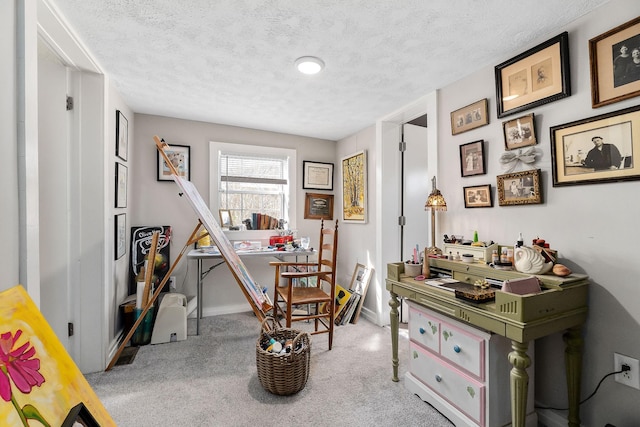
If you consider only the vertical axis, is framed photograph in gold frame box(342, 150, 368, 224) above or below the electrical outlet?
above

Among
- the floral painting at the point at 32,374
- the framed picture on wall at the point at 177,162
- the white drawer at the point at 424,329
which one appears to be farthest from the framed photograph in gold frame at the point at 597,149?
the framed picture on wall at the point at 177,162

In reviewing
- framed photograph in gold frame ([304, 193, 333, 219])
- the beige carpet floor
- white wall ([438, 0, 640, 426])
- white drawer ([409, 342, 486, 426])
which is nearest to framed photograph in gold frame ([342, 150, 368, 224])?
framed photograph in gold frame ([304, 193, 333, 219])

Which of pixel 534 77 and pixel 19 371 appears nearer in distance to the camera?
pixel 19 371

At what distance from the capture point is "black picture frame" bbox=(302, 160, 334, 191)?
4.02m

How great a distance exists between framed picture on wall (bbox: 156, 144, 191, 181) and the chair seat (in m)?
1.86

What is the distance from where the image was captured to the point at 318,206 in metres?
4.11

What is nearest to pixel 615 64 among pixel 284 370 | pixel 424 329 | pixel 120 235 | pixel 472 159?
pixel 472 159

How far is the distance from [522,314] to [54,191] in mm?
3023

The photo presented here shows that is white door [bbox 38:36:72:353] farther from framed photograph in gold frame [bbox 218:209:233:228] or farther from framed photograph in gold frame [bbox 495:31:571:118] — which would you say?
framed photograph in gold frame [bbox 495:31:571:118]

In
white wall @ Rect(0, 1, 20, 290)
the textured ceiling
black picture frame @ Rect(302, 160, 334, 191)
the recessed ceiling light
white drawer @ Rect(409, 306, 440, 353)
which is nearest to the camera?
white wall @ Rect(0, 1, 20, 290)

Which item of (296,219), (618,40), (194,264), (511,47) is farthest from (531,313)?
(194,264)

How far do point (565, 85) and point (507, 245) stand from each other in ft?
3.32

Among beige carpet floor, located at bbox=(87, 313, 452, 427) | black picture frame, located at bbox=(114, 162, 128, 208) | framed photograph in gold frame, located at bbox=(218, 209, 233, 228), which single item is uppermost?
black picture frame, located at bbox=(114, 162, 128, 208)

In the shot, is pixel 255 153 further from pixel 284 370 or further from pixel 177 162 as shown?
pixel 284 370
